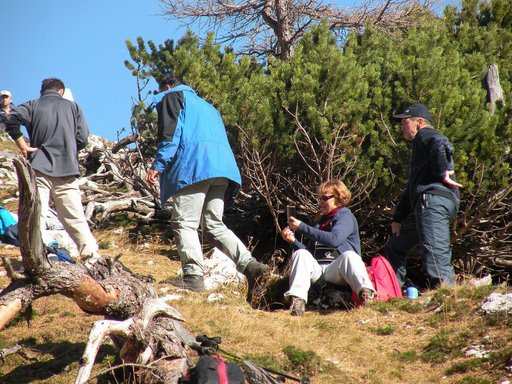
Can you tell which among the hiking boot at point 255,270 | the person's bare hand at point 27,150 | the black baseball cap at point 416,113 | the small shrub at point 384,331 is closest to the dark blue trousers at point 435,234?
the black baseball cap at point 416,113

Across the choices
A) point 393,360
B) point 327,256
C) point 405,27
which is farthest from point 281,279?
point 405,27

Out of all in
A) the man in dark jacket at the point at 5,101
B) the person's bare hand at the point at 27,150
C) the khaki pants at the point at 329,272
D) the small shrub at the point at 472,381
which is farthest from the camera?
the man in dark jacket at the point at 5,101

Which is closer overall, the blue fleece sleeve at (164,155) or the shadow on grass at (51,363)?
the shadow on grass at (51,363)

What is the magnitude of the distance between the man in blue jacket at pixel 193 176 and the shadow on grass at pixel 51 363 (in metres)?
1.28

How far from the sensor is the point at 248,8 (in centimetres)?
1373

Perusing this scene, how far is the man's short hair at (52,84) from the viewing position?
6.76 m

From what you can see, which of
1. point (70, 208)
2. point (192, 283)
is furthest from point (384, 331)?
point (70, 208)

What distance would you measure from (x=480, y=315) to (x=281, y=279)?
210 cm

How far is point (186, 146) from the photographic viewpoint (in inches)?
239

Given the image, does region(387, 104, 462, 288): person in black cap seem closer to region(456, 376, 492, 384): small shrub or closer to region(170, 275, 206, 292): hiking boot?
region(456, 376, 492, 384): small shrub

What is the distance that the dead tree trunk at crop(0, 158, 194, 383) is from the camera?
3.86 m

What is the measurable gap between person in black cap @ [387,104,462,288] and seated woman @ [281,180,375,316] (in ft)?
2.01

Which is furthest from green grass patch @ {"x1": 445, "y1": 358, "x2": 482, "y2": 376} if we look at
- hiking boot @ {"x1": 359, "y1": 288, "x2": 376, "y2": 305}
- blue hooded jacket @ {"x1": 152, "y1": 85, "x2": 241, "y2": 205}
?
blue hooded jacket @ {"x1": 152, "y1": 85, "x2": 241, "y2": 205}

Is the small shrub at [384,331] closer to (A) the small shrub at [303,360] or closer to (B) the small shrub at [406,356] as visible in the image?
(B) the small shrub at [406,356]
